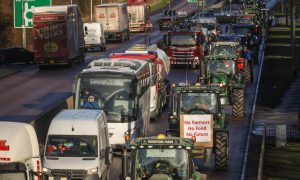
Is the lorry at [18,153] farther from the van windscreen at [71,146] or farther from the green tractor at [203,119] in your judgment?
the green tractor at [203,119]

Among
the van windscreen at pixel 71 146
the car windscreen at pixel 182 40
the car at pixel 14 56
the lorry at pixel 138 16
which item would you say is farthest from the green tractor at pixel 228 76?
the lorry at pixel 138 16

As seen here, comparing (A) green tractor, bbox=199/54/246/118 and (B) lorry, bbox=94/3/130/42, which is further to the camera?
(B) lorry, bbox=94/3/130/42

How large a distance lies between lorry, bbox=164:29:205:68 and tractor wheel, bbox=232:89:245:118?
70.7ft

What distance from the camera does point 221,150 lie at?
2847 cm

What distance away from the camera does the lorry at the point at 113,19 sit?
89125 mm

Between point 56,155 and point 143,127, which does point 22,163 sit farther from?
point 143,127

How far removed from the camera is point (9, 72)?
217 ft

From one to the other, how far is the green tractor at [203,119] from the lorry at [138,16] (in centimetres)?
7139

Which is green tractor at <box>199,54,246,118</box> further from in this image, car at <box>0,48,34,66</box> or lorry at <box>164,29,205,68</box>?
car at <box>0,48,34,66</box>

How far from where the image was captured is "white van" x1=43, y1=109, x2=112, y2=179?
2461cm

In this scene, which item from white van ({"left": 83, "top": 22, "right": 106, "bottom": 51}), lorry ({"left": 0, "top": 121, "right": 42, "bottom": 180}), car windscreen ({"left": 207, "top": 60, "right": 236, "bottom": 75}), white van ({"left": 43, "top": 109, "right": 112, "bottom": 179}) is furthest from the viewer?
white van ({"left": 83, "top": 22, "right": 106, "bottom": 51})

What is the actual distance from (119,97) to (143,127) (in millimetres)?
2263

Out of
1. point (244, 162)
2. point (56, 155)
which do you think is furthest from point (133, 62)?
point (56, 155)

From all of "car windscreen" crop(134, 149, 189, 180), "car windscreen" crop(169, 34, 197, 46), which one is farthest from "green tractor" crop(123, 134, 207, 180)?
"car windscreen" crop(169, 34, 197, 46)
